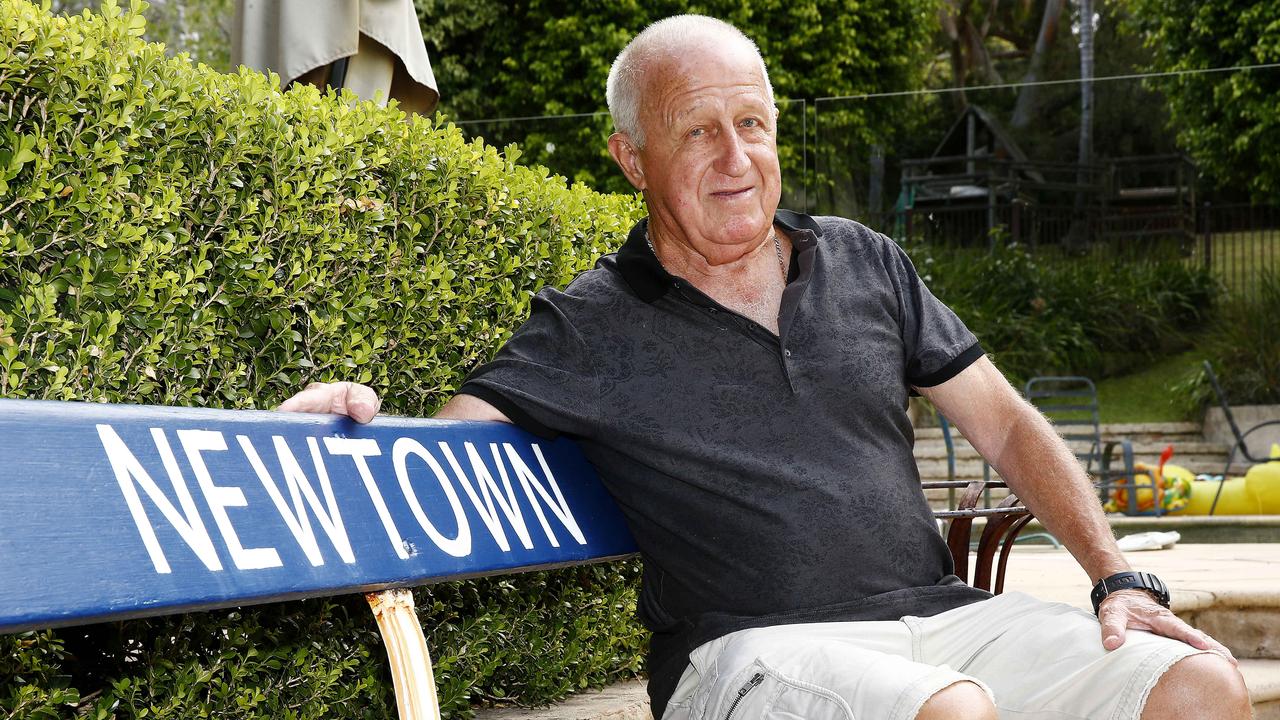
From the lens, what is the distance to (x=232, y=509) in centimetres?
139

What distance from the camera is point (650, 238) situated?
2516 millimetres

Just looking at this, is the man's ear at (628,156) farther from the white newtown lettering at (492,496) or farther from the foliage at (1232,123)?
the foliage at (1232,123)

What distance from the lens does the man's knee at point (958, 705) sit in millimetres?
1714

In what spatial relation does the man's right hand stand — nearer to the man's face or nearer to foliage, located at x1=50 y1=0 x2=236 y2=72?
the man's face

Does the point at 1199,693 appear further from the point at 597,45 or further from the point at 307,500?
the point at 597,45

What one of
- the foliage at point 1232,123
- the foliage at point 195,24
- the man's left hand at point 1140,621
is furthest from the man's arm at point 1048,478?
the foliage at point 195,24

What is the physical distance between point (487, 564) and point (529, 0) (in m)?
16.2

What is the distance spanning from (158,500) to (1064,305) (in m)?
8.04

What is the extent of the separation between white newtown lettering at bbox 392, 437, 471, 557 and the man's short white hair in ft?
→ 3.16

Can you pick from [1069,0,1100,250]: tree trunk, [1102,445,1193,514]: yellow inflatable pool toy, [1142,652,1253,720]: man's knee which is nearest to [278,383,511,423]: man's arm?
[1142,652,1253,720]: man's knee

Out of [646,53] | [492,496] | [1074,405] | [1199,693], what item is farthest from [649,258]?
[1074,405]

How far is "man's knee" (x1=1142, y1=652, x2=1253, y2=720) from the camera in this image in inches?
72.4

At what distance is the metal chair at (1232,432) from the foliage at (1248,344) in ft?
0.16

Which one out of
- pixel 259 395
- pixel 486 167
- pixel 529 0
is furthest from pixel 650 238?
pixel 529 0
